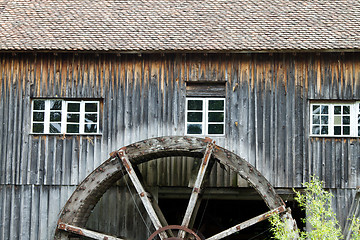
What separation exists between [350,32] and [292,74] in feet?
5.18

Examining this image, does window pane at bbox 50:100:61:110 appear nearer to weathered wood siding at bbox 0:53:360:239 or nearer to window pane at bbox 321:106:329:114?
weathered wood siding at bbox 0:53:360:239

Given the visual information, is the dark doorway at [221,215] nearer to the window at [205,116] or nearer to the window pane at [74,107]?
the window at [205,116]

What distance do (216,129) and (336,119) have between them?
8.60 feet

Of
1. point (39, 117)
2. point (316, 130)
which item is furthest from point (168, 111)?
point (316, 130)

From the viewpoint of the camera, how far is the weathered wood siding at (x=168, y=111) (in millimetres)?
11828

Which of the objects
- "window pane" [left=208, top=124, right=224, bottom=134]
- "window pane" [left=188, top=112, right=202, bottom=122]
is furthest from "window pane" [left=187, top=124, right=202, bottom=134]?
"window pane" [left=208, top=124, right=224, bottom=134]

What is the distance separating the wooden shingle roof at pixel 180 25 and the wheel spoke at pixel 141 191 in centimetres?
237

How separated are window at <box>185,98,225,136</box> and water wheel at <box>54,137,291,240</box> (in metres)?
0.89

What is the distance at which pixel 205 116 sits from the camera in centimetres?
1209

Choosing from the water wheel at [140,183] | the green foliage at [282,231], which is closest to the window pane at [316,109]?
the water wheel at [140,183]

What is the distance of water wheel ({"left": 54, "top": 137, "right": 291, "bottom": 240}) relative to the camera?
10.8m

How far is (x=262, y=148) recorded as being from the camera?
1185 centimetres

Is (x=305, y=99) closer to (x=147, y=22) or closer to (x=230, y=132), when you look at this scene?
(x=230, y=132)

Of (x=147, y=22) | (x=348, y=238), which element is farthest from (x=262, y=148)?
(x=147, y=22)
